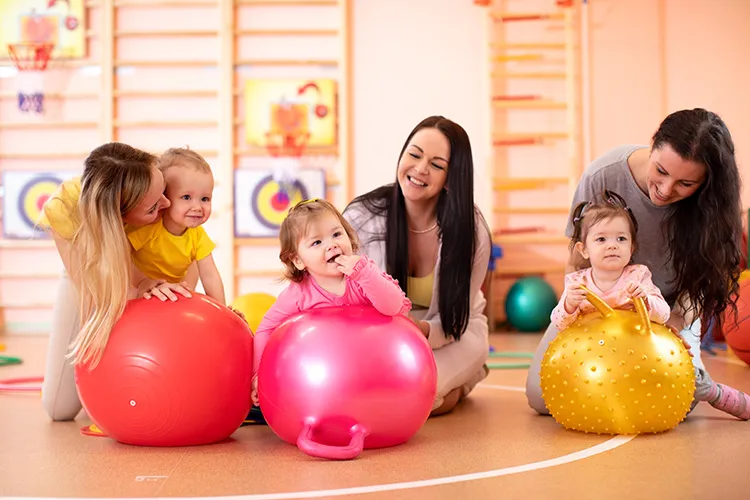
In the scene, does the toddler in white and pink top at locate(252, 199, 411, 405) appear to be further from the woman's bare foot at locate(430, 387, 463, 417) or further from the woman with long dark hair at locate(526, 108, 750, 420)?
the woman with long dark hair at locate(526, 108, 750, 420)


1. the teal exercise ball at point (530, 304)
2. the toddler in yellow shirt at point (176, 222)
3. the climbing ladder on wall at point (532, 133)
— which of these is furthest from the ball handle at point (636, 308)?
the climbing ladder on wall at point (532, 133)

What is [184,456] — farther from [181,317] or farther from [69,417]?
[69,417]

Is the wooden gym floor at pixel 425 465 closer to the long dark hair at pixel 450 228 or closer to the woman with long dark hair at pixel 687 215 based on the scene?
the woman with long dark hair at pixel 687 215

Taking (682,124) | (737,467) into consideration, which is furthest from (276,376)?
(682,124)

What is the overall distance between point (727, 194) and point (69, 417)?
2.29 meters

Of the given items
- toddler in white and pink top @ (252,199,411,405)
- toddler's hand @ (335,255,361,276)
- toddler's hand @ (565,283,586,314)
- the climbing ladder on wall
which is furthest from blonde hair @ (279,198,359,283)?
the climbing ladder on wall

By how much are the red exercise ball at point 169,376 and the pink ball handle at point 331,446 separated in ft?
0.92

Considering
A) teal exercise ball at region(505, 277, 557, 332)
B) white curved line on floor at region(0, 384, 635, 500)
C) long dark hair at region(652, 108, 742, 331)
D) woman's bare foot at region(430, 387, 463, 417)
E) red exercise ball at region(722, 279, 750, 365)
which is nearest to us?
white curved line on floor at region(0, 384, 635, 500)

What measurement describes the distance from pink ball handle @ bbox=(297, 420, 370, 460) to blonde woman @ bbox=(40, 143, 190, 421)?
554mm

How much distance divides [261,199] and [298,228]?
4.16 meters

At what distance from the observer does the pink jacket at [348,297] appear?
8.13 feet

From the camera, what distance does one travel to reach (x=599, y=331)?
2619mm

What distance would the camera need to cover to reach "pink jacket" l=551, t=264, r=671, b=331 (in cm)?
267

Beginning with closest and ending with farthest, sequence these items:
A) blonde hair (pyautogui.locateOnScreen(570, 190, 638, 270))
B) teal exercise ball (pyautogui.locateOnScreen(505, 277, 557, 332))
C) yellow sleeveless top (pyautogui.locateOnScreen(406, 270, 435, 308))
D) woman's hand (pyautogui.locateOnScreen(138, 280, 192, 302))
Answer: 1. woman's hand (pyautogui.locateOnScreen(138, 280, 192, 302))
2. blonde hair (pyautogui.locateOnScreen(570, 190, 638, 270))
3. yellow sleeveless top (pyautogui.locateOnScreen(406, 270, 435, 308))
4. teal exercise ball (pyautogui.locateOnScreen(505, 277, 557, 332))
